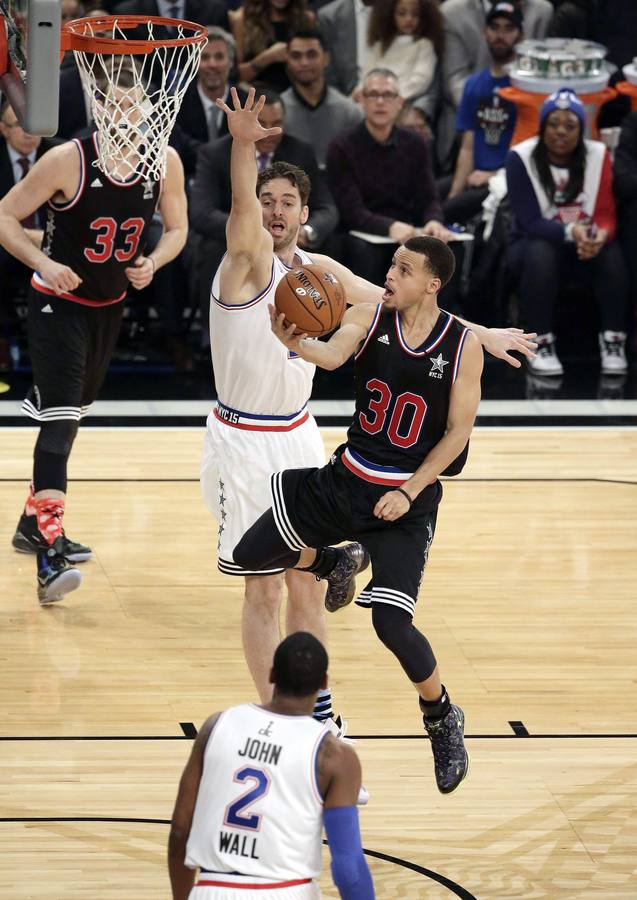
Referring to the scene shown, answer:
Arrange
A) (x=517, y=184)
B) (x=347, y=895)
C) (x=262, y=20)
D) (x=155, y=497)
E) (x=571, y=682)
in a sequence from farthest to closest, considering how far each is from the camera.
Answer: (x=262, y=20) < (x=517, y=184) < (x=155, y=497) < (x=571, y=682) < (x=347, y=895)

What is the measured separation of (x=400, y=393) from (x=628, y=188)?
251 inches

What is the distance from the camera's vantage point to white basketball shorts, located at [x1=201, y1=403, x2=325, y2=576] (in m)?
5.64

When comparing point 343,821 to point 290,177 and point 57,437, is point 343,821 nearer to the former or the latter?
point 290,177

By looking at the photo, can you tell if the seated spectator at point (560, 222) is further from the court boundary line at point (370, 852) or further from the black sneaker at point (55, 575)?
the court boundary line at point (370, 852)

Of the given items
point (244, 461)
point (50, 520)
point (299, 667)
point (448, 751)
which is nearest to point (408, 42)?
point (50, 520)

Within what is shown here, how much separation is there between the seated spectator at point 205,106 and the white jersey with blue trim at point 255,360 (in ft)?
18.7

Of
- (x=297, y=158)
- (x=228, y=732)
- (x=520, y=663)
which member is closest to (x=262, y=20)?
(x=297, y=158)

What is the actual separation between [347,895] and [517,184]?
8025mm

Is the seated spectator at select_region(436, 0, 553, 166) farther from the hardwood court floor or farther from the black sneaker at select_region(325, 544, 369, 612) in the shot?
the black sneaker at select_region(325, 544, 369, 612)

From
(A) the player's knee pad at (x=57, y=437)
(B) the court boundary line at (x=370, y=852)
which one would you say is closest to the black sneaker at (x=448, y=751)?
(B) the court boundary line at (x=370, y=852)

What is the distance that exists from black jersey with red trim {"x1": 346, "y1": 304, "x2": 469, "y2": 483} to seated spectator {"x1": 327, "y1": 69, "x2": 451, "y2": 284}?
5558 mm

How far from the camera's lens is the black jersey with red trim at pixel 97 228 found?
6871mm

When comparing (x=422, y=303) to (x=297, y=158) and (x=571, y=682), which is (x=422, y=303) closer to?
(x=571, y=682)

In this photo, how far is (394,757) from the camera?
5.55m
